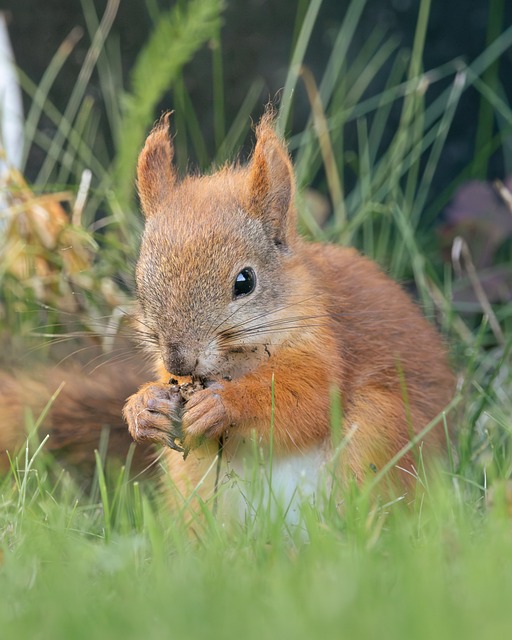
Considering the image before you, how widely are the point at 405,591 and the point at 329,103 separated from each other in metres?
2.94

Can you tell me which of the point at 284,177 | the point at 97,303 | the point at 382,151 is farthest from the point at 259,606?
the point at 382,151

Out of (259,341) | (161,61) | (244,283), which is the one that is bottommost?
(259,341)

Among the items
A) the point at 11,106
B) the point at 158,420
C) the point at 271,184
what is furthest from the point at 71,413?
the point at 11,106

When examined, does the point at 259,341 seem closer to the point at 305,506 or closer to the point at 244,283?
the point at 244,283

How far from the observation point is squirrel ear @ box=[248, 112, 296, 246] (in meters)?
2.08

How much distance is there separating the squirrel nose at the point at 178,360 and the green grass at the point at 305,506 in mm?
251

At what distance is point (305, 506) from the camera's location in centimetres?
156

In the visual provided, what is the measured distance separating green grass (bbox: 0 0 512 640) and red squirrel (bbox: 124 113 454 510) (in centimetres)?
13

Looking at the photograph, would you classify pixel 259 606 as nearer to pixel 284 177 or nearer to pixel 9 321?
pixel 284 177

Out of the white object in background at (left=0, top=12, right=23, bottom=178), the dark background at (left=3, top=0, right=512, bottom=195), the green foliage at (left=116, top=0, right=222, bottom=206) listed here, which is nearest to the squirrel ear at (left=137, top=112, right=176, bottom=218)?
the green foliage at (left=116, top=0, right=222, bottom=206)

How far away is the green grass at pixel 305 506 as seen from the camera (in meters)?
1.15

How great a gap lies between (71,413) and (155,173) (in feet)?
2.04

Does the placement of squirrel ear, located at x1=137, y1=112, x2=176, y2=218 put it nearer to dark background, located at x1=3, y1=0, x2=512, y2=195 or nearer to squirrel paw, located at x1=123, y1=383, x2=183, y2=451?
squirrel paw, located at x1=123, y1=383, x2=183, y2=451

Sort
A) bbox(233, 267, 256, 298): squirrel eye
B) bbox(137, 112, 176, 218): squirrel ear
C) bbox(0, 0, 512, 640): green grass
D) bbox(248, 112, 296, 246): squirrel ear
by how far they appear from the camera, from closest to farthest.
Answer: bbox(0, 0, 512, 640): green grass, bbox(233, 267, 256, 298): squirrel eye, bbox(248, 112, 296, 246): squirrel ear, bbox(137, 112, 176, 218): squirrel ear
